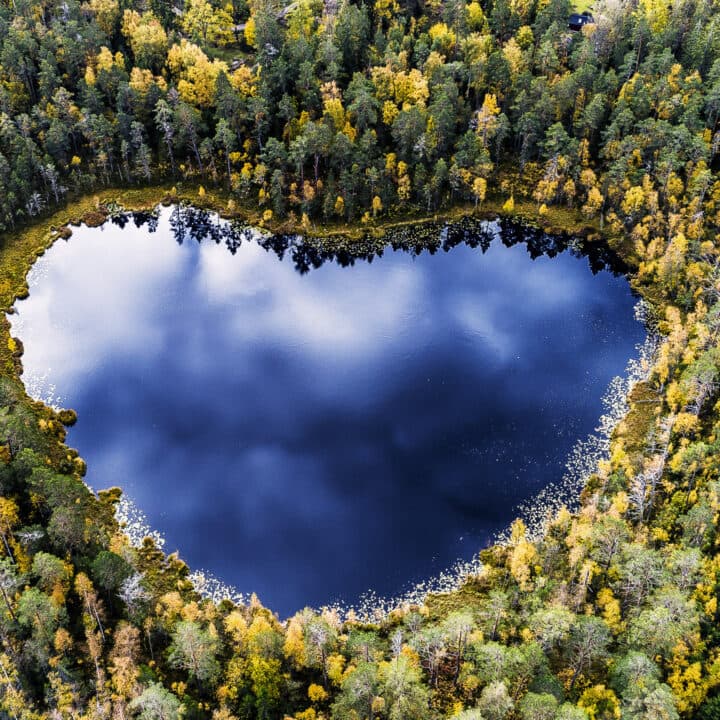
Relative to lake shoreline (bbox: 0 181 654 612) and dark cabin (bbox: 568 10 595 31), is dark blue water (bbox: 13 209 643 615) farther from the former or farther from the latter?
dark cabin (bbox: 568 10 595 31)

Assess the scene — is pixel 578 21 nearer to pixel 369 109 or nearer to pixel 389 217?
pixel 369 109

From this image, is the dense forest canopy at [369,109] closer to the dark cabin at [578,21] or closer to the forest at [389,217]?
the forest at [389,217]

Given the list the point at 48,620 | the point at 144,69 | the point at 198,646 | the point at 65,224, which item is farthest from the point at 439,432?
the point at 144,69

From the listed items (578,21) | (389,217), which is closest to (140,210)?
(389,217)

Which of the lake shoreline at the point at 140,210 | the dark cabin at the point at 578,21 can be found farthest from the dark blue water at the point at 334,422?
the dark cabin at the point at 578,21

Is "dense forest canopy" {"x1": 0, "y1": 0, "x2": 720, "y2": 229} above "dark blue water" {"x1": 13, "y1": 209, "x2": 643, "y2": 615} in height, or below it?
above

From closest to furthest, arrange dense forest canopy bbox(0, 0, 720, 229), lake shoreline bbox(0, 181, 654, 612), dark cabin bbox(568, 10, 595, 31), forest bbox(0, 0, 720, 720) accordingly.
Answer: forest bbox(0, 0, 720, 720) < lake shoreline bbox(0, 181, 654, 612) < dense forest canopy bbox(0, 0, 720, 229) < dark cabin bbox(568, 10, 595, 31)

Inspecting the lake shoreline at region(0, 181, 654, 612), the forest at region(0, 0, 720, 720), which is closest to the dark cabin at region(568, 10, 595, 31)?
the forest at region(0, 0, 720, 720)

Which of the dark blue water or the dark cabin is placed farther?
the dark cabin

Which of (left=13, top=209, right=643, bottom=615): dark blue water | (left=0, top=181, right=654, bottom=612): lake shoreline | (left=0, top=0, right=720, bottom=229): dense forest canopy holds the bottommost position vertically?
(left=13, top=209, right=643, bottom=615): dark blue water
